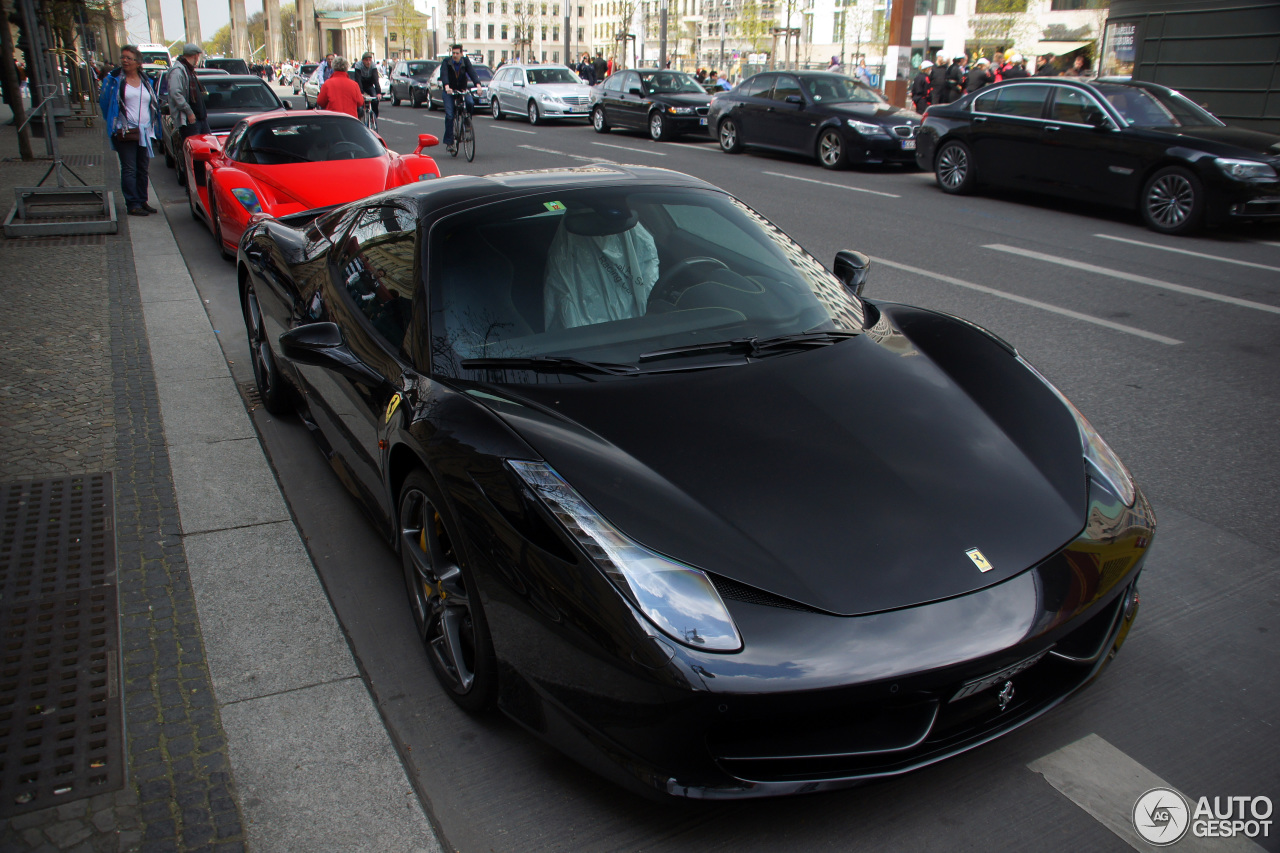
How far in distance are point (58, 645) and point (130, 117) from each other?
9233 millimetres

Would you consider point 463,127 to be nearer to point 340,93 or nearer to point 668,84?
point 340,93

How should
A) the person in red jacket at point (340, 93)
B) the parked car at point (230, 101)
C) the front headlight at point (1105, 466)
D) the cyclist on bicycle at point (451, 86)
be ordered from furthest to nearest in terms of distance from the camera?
1. the cyclist on bicycle at point (451, 86)
2. the person in red jacket at point (340, 93)
3. the parked car at point (230, 101)
4. the front headlight at point (1105, 466)

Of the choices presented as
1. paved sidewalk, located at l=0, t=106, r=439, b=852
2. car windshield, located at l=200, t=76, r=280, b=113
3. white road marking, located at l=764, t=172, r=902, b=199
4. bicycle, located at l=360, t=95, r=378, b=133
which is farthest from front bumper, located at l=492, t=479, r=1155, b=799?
bicycle, located at l=360, t=95, r=378, b=133

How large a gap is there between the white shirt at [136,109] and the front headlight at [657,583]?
10.4 meters

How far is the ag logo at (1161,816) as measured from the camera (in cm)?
224

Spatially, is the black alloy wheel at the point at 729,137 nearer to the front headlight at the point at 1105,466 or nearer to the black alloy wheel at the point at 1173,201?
the black alloy wheel at the point at 1173,201

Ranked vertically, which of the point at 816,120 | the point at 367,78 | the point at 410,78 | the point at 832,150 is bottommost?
the point at 832,150

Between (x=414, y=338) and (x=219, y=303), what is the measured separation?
17.2 ft

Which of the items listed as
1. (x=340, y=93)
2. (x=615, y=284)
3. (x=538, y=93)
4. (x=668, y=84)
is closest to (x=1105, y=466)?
(x=615, y=284)

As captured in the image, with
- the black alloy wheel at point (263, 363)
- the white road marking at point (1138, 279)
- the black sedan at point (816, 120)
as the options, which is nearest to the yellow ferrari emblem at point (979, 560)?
the black alloy wheel at point (263, 363)

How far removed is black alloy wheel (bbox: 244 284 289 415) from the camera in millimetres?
4965

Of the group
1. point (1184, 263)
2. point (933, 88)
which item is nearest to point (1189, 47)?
point (933, 88)

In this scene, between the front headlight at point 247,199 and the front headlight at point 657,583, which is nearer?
the front headlight at point 657,583

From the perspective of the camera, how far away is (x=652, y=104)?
21.2 metres
